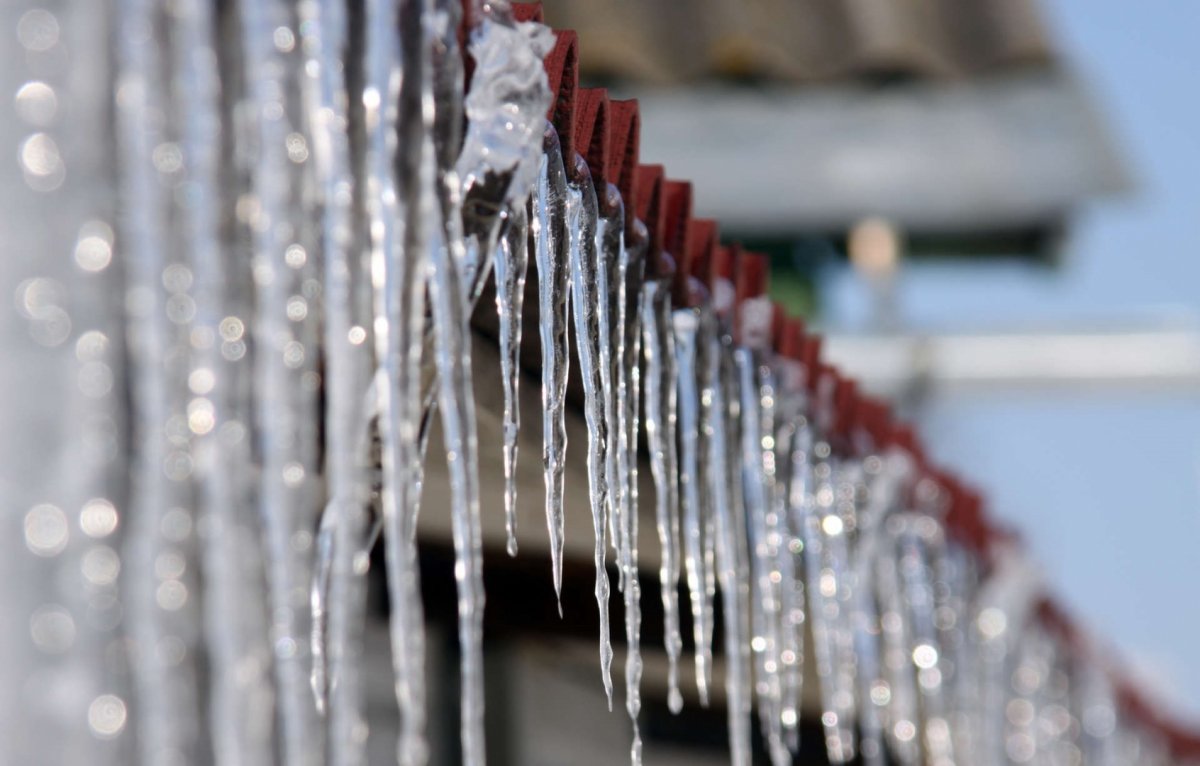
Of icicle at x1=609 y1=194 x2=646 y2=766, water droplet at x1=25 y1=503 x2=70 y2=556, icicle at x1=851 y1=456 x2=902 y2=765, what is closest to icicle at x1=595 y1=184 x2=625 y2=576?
icicle at x1=609 y1=194 x2=646 y2=766

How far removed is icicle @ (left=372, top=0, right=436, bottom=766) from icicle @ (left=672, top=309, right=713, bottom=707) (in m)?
0.82

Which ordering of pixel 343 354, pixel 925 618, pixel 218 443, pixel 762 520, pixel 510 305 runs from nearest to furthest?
pixel 218 443 → pixel 343 354 → pixel 510 305 → pixel 762 520 → pixel 925 618

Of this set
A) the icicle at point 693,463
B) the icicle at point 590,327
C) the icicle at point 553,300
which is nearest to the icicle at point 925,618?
the icicle at point 693,463

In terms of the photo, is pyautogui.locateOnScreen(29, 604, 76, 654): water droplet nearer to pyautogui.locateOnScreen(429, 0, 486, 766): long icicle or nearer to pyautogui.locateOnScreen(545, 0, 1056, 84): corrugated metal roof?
pyautogui.locateOnScreen(429, 0, 486, 766): long icicle

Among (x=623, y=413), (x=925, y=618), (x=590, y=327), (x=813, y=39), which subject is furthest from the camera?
(x=813, y=39)

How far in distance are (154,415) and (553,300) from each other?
2.09 ft

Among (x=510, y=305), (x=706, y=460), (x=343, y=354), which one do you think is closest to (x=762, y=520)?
(x=706, y=460)

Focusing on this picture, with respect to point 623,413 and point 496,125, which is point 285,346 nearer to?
point 496,125

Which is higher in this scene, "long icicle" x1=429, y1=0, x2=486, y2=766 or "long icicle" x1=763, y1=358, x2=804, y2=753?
"long icicle" x1=429, y1=0, x2=486, y2=766

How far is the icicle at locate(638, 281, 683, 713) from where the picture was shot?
1898 mm

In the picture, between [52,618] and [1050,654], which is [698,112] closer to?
[1050,654]

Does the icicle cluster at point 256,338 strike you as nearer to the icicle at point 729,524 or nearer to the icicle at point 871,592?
the icicle at point 729,524

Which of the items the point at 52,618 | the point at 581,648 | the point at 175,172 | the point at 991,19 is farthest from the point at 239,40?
the point at 991,19

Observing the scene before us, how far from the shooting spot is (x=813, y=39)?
10.9 m
